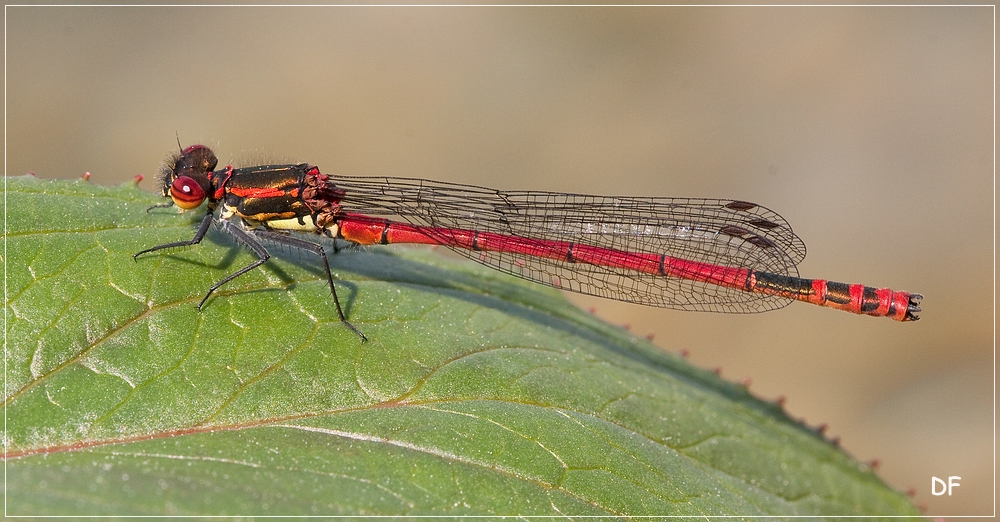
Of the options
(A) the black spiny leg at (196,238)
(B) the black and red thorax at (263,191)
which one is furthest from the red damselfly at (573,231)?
(A) the black spiny leg at (196,238)

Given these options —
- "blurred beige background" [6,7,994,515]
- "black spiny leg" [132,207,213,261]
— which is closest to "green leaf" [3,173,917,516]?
"black spiny leg" [132,207,213,261]

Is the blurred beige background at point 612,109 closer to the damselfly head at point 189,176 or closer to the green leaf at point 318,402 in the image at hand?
the green leaf at point 318,402

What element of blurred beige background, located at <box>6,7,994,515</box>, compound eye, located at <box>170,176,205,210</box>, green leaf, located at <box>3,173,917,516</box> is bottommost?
green leaf, located at <box>3,173,917,516</box>

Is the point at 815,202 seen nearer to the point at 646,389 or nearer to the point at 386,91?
the point at 386,91

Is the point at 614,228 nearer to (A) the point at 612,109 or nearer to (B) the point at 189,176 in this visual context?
(B) the point at 189,176

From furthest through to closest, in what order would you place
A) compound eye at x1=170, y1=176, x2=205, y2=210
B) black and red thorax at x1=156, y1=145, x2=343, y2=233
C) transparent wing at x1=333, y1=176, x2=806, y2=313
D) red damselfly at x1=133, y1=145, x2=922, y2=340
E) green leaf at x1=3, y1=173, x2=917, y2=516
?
transparent wing at x1=333, y1=176, x2=806, y2=313
red damselfly at x1=133, y1=145, x2=922, y2=340
black and red thorax at x1=156, y1=145, x2=343, y2=233
compound eye at x1=170, y1=176, x2=205, y2=210
green leaf at x1=3, y1=173, x2=917, y2=516

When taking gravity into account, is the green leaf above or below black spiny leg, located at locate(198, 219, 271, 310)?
below

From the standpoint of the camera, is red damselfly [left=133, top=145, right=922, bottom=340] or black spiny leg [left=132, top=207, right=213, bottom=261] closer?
black spiny leg [left=132, top=207, right=213, bottom=261]

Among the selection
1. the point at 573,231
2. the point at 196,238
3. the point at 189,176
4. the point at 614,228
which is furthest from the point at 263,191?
the point at 614,228

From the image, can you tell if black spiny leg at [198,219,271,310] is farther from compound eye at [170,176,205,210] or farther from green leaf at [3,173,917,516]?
compound eye at [170,176,205,210]
